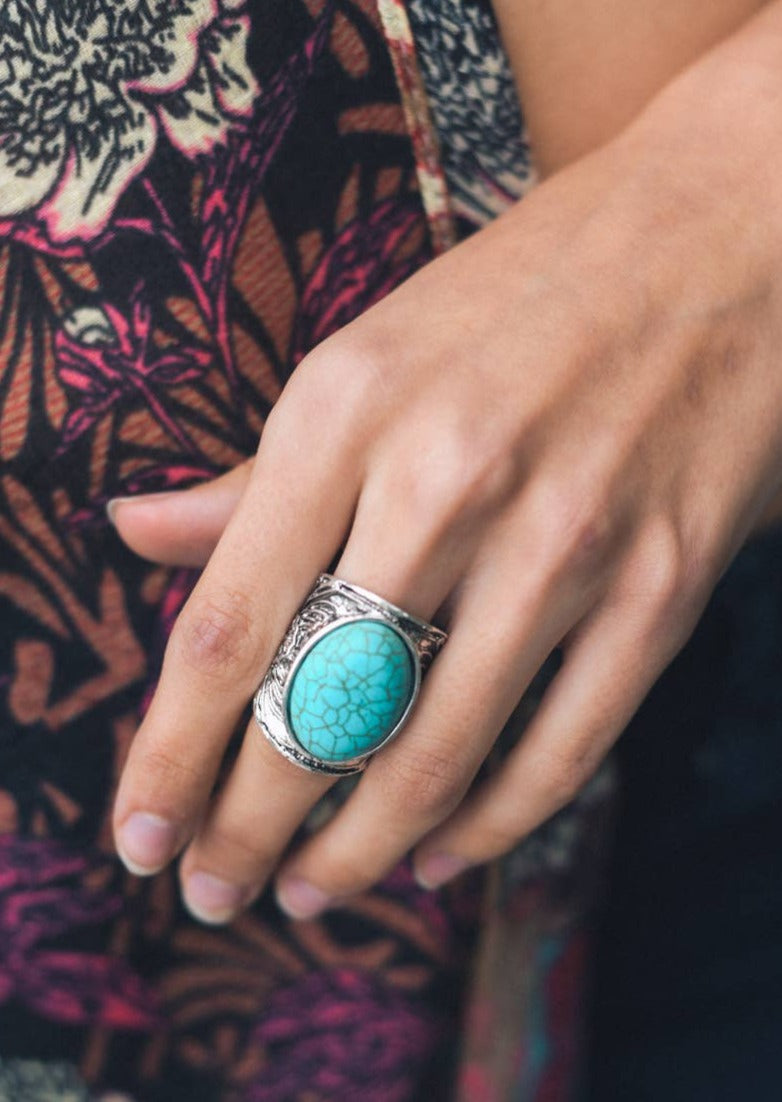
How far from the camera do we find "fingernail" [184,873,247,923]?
669mm

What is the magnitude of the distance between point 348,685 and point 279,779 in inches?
3.4

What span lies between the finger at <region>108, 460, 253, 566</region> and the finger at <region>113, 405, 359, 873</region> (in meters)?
0.06

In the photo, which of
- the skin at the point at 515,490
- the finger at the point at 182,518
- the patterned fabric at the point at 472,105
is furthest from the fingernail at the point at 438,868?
the patterned fabric at the point at 472,105

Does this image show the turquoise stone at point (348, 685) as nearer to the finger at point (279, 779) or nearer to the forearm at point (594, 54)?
the finger at point (279, 779)

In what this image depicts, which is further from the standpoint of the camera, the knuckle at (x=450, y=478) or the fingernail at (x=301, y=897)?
the fingernail at (x=301, y=897)

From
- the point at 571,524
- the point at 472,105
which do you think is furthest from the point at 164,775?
the point at 472,105

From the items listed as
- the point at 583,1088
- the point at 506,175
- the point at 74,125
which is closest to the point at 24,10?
the point at 74,125

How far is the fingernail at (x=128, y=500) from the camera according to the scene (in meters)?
0.63

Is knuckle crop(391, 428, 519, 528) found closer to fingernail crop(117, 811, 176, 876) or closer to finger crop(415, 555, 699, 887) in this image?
finger crop(415, 555, 699, 887)

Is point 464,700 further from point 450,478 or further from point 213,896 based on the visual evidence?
point 213,896

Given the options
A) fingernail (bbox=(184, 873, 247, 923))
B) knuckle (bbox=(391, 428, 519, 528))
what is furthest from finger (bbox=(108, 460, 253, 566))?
fingernail (bbox=(184, 873, 247, 923))

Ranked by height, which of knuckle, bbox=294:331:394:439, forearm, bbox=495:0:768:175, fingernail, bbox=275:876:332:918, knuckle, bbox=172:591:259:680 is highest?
forearm, bbox=495:0:768:175

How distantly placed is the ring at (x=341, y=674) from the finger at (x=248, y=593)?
0.01m

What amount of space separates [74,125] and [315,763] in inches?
15.6
